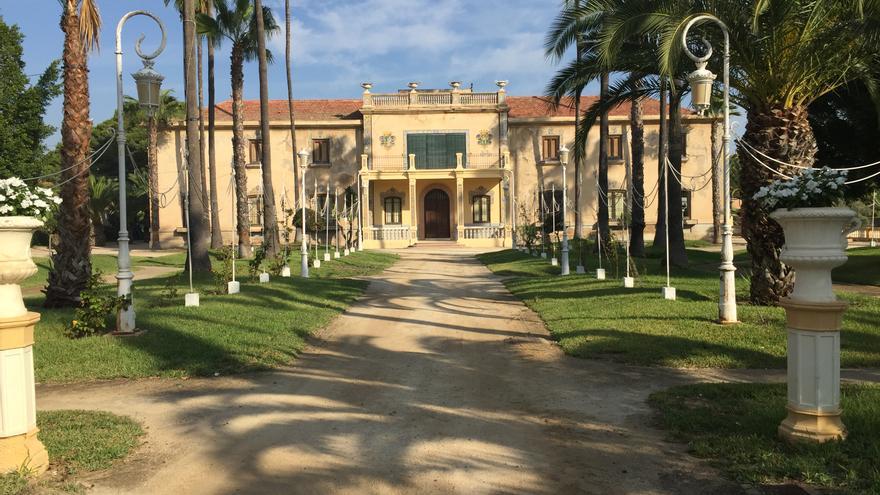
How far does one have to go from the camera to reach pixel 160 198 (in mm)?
36594

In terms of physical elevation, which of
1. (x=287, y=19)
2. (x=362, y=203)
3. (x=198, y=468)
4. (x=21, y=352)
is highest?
(x=287, y=19)

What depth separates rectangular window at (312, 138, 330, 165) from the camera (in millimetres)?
38094

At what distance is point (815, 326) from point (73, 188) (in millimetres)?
11166

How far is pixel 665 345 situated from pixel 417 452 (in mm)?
4570

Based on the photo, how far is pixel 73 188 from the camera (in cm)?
1133

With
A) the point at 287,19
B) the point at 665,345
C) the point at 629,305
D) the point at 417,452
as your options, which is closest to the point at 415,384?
the point at 417,452

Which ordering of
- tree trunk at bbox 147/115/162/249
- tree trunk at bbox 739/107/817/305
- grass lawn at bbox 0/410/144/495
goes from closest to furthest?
1. grass lawn at bbox 0/410/144/495
2. tree trunk at bbox 739/107/817/305
3. tree trunk at bbox 147/115/162/249

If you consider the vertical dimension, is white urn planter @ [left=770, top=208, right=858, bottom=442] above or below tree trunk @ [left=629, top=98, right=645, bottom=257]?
below

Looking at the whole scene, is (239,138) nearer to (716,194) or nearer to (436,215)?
(436,215)

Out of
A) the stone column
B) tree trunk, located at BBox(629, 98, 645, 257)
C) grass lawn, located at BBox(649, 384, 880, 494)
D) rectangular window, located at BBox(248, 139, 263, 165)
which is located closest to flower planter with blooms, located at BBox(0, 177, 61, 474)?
grass lawn, located at BBox(649, 384, 880, 494)

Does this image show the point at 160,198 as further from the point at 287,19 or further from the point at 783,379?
the point at 783,379

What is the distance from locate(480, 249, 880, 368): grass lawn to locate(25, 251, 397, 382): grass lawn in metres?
3.79

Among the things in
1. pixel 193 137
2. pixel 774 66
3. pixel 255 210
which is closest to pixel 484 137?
pixel 255 210

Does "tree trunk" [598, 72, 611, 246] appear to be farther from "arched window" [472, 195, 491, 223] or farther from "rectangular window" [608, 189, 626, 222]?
"rectangular window" [608, 189, 626, 222]
